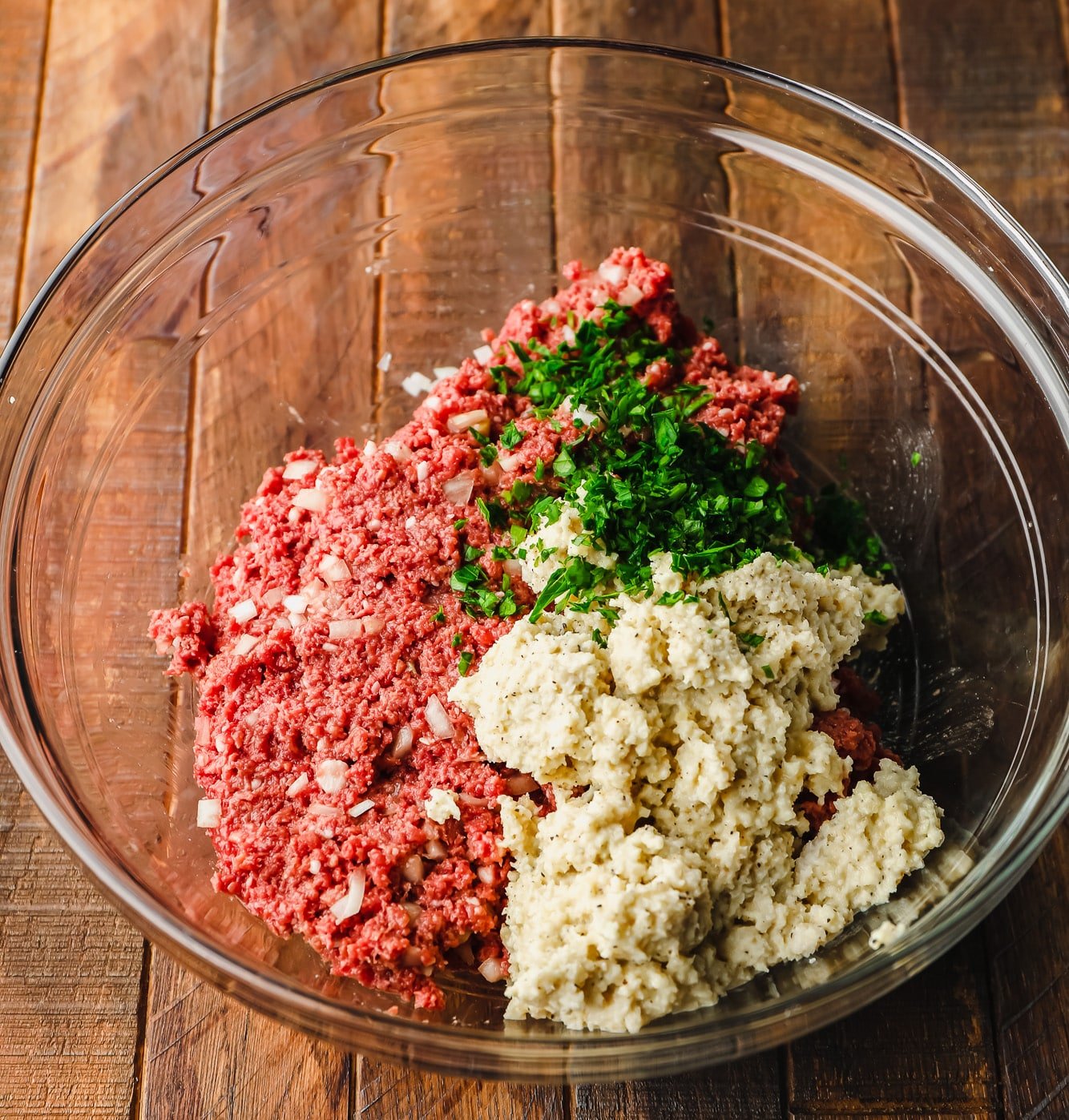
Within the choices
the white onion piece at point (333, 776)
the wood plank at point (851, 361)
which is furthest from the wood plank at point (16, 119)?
the wood plank at point (851, 361)

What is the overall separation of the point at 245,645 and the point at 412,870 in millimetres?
639

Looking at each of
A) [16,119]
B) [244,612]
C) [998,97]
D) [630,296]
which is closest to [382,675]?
[244,612]

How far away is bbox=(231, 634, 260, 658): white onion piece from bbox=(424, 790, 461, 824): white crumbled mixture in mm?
539

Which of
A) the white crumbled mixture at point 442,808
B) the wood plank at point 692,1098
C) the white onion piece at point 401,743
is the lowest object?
the wood plank at point 692,1098

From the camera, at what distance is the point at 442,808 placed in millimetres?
2104

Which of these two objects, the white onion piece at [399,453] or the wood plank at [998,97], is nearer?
the white onion piece at [399,453]

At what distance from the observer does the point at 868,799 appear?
217cm

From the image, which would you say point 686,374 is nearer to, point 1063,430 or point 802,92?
point 802,92

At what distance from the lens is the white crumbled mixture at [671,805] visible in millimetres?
1985

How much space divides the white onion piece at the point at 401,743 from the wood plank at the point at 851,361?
1.17m

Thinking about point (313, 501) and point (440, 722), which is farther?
point (313, 501)

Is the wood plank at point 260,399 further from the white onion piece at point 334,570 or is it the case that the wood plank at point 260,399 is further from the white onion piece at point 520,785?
the white onion piece at point 520,785

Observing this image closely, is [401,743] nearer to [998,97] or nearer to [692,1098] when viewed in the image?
[692,1098]

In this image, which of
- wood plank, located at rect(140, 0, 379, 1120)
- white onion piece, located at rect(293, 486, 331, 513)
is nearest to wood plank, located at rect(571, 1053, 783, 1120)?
wood plank, located at rect(140, 0, 379, 1120)
